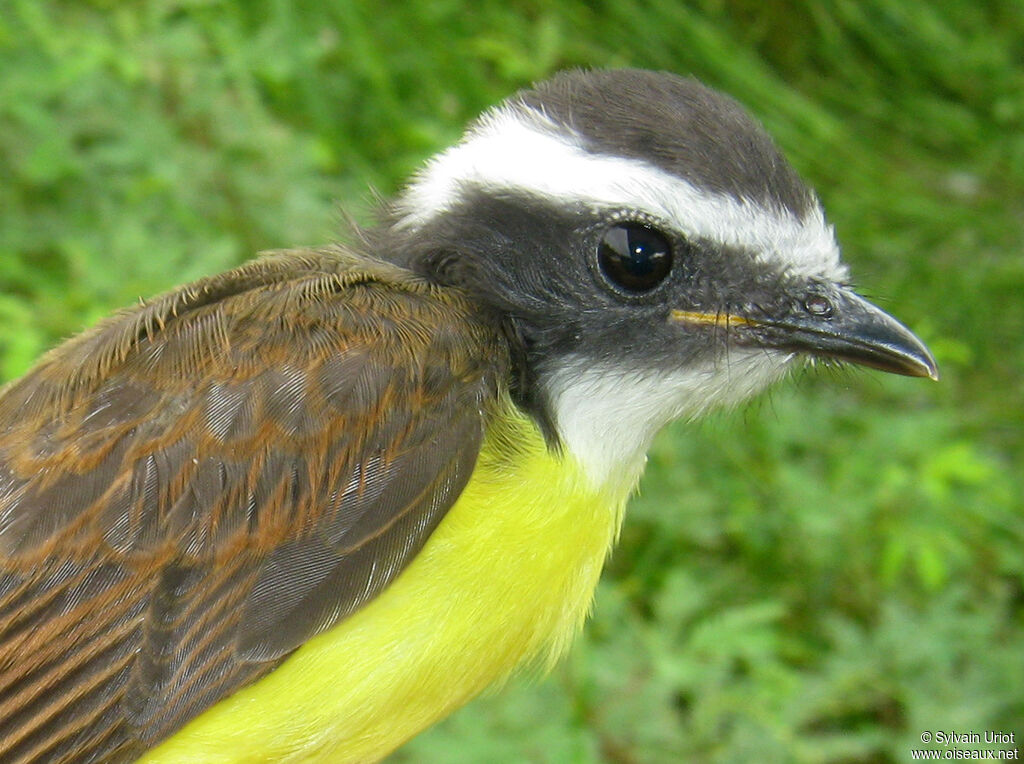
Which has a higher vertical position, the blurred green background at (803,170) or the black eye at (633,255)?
the black eye at (633,255)

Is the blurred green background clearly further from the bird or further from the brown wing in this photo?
the brown wing

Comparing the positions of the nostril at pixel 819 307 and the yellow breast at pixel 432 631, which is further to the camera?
the nostril at pixel 819 307

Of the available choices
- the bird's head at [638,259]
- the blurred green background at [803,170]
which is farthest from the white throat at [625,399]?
the blurred green background at [803,170]

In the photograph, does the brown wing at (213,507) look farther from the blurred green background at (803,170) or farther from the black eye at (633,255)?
the blurred green background at (803,170)

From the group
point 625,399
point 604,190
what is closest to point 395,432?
point 625,399

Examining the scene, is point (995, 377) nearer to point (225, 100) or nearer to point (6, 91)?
point (225, 100)

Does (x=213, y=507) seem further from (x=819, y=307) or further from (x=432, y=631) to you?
(x=819, y=307)

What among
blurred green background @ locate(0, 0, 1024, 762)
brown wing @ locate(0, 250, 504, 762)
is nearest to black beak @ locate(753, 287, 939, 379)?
blurred green background @ locate(0, 0, 1024, 762)
